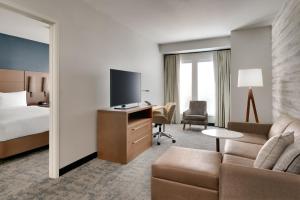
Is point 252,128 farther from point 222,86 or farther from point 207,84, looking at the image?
point 207,84

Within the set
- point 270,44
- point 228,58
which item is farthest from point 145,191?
point 228,58

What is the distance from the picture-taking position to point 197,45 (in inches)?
214

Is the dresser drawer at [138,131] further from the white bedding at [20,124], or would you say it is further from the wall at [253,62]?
the wall at [253,62]

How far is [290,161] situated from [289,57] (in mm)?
2067

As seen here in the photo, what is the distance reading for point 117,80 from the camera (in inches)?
132

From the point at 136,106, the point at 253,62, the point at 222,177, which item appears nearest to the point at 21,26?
the point at 136,106

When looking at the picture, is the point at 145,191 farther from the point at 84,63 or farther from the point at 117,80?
the point at 84,63

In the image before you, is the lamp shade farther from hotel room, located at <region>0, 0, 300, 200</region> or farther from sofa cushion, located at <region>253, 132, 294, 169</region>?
sofa cushion, located at <region>253, 132, 294, 169</region>

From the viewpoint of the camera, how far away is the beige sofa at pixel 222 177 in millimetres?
1324

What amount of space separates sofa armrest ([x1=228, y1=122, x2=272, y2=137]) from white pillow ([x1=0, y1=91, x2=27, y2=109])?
501 centimetres

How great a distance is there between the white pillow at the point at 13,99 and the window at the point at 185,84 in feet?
15.1

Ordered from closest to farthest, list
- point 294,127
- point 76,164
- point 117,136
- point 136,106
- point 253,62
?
point 294,127 < point 76,164 < point 117,136 < point 136,106 < point 253,62

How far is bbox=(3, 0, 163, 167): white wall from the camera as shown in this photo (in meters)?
2.62

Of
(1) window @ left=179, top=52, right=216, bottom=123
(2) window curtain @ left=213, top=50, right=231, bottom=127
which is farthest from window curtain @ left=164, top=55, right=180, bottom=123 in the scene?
(2) window curtain @ left=213, top=50, right=231, bottom=127
